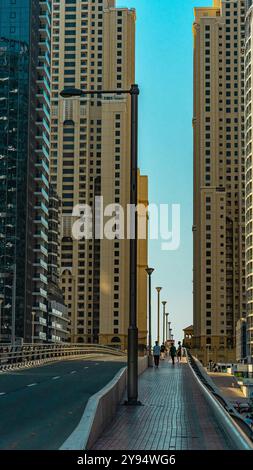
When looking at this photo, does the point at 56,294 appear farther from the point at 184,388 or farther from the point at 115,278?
the point at 184,388

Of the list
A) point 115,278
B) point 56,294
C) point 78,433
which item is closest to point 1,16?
point 56,294

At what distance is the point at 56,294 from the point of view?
488 ft

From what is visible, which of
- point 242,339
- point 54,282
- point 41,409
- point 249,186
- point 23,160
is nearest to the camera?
point 41,409

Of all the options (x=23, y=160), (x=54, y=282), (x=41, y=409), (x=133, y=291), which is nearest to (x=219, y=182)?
(x=54, y=282)

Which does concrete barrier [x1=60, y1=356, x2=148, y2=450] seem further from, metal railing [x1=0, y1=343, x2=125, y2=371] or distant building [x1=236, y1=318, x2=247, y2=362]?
distant building [x1=236, y1=318, x2=247, y2=362]

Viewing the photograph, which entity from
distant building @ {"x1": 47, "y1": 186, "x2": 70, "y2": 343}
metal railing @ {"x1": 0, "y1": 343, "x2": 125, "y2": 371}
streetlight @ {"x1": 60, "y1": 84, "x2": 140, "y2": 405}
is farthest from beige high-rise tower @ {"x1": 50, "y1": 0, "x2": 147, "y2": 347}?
streetlight @ {"x1": 60, "y1": 84, "x2": 140, "y2": 405}

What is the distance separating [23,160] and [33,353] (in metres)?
62.2

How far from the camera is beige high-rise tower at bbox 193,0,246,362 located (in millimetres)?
171750

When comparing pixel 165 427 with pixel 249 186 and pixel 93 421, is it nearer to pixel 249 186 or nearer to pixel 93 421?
pixel 93 421

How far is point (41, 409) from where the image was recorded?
18844mm

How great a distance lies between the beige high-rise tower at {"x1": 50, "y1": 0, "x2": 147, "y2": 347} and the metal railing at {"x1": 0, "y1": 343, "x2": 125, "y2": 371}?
287ft

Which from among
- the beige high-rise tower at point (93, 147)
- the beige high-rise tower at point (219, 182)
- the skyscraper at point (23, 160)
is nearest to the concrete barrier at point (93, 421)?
the skyscraper at point (23, 160)

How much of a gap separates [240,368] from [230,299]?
5560 centimetres

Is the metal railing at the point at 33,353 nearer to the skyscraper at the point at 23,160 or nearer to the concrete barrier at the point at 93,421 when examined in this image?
the concrete barrier at the point at 93,421
